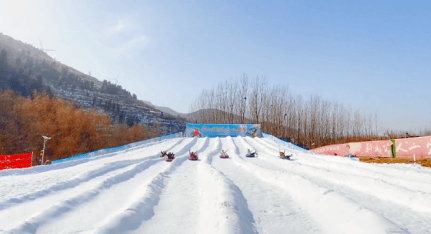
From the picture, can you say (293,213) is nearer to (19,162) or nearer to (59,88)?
(19,162)

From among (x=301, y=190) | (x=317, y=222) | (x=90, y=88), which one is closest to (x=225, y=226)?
(x=317, y=222)

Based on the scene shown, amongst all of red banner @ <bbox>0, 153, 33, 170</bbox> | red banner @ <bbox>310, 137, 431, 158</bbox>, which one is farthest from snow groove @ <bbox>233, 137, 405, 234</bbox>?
red banner @ <bbox>0, 153, 33, 170</bbox>

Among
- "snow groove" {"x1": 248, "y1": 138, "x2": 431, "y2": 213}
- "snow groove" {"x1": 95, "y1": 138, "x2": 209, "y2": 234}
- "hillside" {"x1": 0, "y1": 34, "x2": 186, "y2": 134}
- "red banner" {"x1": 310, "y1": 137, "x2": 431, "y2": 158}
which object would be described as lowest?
"snow groove" {"x1": 95, "y1": 138, "x2": 209, "y2": 234}

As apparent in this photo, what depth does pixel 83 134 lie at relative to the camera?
28797 millimetres

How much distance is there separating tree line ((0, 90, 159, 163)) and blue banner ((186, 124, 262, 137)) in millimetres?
13248

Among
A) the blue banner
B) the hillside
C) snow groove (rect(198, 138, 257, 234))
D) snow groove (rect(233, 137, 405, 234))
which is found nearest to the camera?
snow groove (rect(233, 137, 405, 234))

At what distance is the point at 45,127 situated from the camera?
984 inches

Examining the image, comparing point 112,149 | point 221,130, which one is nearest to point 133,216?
point 112,149

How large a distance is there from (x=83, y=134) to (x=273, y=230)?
31.1 metres

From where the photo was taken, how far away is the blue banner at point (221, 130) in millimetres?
24859

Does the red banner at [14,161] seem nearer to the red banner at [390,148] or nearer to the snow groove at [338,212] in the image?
the snow groove at [338,212]

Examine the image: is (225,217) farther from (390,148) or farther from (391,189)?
(390,148)

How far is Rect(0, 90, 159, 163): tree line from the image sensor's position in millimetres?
23234

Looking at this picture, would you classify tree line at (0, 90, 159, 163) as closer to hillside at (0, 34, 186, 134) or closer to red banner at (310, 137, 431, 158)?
red banner at (310, 137, 431, 158)
